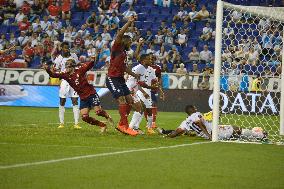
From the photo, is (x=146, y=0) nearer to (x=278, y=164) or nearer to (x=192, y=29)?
(x=192, y=29)

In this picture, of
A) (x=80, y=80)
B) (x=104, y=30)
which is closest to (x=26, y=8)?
(x=104, y=30)

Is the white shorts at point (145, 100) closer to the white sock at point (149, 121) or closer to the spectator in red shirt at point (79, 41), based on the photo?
the white sock at point (149, 121)

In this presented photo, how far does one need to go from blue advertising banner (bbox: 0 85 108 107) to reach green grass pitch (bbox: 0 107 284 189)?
473 inches

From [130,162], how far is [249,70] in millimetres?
10949

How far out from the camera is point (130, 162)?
9.26 metres

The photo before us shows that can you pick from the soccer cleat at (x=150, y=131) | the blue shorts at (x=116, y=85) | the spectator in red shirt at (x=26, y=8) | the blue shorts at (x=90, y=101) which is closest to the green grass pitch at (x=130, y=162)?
the blue shorts at (x=90, y=101)

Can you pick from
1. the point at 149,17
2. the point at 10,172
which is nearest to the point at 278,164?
the point at 10,172

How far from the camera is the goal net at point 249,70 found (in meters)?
13.3

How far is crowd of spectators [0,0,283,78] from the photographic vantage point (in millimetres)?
27328

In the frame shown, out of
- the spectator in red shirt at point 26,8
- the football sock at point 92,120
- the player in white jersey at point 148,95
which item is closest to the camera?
the football sock at point 92,120

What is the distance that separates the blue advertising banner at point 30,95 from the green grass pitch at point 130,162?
39.4 feet

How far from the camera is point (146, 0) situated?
30.7m

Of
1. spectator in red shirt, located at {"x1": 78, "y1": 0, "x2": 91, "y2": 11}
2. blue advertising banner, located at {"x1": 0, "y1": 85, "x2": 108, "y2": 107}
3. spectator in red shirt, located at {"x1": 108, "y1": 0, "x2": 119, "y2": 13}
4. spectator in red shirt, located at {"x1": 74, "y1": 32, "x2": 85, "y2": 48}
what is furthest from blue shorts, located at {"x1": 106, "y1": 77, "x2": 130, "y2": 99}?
spectator in red shirt, located at {"x1": 78, "y1": 0, "x2": 91, "y2": 11}

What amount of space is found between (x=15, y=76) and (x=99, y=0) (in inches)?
249
